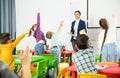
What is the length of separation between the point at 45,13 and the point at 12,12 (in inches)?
46.8

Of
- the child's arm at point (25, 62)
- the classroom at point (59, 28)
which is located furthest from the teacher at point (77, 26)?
the child's arm at point (25, 62)

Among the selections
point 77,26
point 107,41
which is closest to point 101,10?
point 77,26

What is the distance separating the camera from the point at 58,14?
28.0 feet

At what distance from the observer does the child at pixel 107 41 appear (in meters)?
5.35

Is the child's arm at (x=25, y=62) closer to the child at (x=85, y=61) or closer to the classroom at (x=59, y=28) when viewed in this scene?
the child at (x=85, y=61)

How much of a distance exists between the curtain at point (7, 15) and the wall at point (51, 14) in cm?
27

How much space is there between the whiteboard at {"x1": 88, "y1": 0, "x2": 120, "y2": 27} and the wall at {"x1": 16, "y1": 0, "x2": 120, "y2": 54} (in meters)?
0.18

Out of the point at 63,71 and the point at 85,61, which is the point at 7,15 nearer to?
the point at 63,71

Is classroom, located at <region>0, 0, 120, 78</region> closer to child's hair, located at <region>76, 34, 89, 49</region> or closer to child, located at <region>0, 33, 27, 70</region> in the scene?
child, located at <region>0, 33, 27, 70</region>

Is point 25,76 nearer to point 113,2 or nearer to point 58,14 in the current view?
point 113,2

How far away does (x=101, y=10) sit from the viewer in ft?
25.6

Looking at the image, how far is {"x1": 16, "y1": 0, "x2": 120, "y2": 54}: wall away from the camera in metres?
8.04

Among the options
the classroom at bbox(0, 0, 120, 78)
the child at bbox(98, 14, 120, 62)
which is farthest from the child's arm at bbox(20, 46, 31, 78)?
the child at bbox(98, 14, 120, 62)

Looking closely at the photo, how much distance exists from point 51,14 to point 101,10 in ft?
5.79
